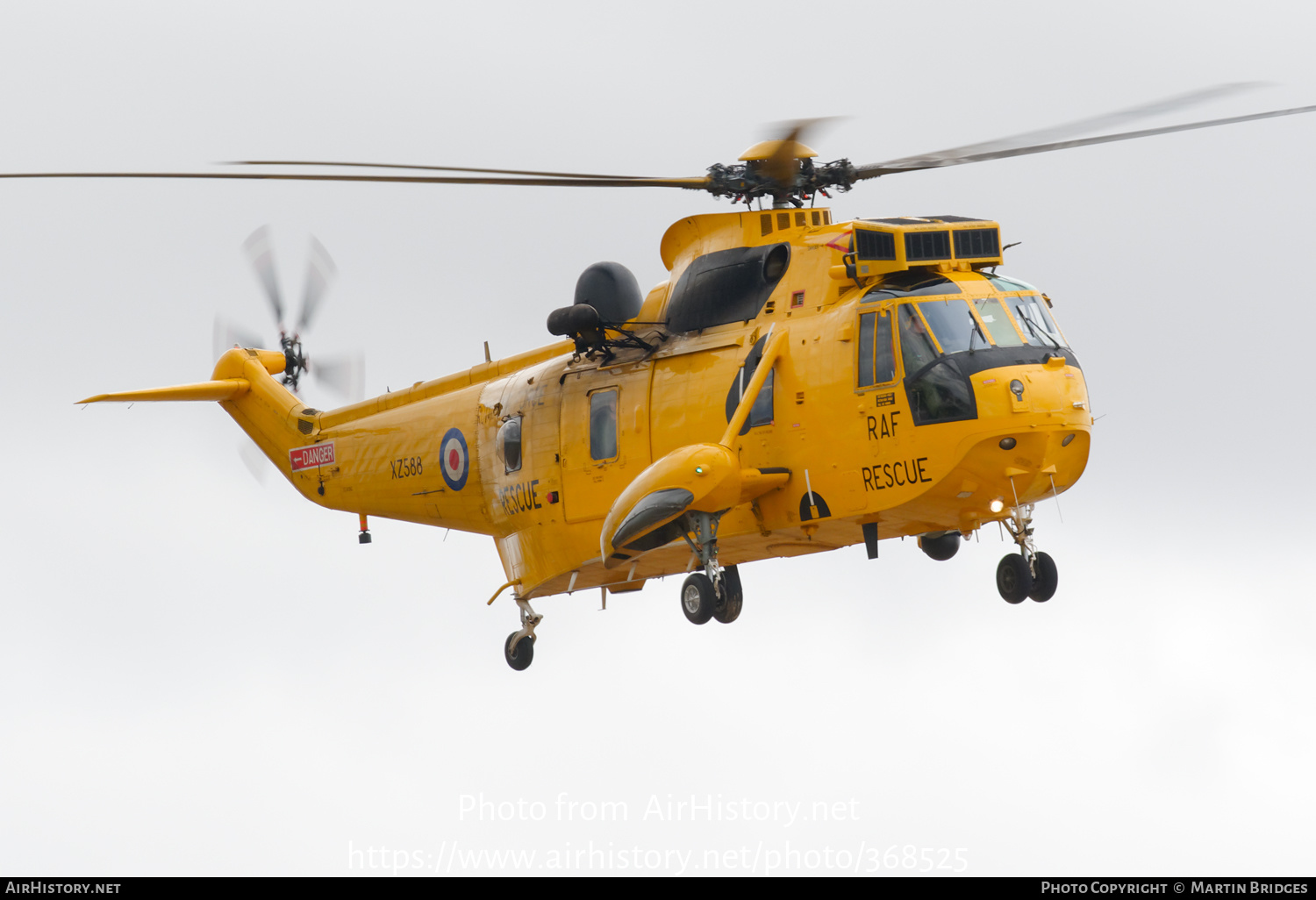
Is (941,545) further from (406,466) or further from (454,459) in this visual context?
(406,466)

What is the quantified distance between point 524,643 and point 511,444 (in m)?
3.07

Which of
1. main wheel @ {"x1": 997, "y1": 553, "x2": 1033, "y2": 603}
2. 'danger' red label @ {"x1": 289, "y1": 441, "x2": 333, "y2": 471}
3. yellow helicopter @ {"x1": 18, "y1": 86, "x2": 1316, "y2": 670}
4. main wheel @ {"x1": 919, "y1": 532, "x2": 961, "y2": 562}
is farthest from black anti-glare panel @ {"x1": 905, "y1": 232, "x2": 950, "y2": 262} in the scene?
'danger' red label @ {"x1": 289, "y1": 441, "x2": 333, "y2": 471}

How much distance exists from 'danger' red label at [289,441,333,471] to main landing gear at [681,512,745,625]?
389 inches

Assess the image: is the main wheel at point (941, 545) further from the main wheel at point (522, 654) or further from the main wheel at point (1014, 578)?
the main wheel at point (522, 654)

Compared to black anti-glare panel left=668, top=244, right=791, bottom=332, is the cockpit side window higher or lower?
lower

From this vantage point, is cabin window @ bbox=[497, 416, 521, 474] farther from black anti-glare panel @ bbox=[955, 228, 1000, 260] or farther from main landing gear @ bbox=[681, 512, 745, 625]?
black anti-glare panel @ bbox=[955, 228, 1000, 260]

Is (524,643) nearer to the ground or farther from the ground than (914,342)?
nearer to the ground

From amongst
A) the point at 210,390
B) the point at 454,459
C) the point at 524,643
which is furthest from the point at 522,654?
the point at 210,390

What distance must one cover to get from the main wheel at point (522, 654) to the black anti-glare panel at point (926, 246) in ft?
29.8

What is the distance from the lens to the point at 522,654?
2777 centimetres

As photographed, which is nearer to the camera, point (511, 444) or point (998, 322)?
point (998, 322)

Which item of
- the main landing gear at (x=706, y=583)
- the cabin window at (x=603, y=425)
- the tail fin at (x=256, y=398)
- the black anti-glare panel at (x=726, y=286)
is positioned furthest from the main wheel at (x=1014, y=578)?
the tail fin at (x=256, y=398)

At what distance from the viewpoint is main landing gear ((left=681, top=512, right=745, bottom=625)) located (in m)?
22.6

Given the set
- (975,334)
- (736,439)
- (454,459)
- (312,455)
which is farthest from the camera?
(312,455)
